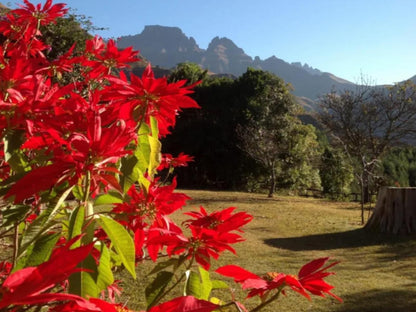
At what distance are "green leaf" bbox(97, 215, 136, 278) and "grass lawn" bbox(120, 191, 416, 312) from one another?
1.70m

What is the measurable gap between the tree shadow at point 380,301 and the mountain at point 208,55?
126 metres

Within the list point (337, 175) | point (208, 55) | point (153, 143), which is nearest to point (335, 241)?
point (153, 143)

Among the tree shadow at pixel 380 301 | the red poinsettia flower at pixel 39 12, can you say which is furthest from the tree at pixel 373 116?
the red poinsettia flower at pixel 39 12

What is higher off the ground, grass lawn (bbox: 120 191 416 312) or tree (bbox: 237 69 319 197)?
tree (bbox: 237 69 319 197)

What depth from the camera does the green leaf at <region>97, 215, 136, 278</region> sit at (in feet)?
1.82

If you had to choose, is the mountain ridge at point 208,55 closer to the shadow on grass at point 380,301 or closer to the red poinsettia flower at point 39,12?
the shadow on grass at point 380,301

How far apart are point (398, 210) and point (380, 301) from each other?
388 cm

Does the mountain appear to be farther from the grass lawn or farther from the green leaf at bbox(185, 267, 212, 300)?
the green leaf at bbox(185, 267, 212, 300)

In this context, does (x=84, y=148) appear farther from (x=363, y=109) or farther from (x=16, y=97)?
(x=363, y=109)

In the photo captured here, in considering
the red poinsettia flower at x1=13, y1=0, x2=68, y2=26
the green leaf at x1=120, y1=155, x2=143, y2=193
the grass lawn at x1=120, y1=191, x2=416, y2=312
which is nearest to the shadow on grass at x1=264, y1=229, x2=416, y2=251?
the grass lawn at x1=120, y1=191, x2=416, y2=312

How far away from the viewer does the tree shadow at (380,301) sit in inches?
122

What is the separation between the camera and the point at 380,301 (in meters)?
3.30

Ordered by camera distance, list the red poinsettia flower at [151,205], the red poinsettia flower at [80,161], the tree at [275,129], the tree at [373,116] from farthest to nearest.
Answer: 1. the tree at [373,116]
2. the tree at [275,129]
3. the red poinsettia flower at [151,205]
4. the red poinsettia flower at [80,161]

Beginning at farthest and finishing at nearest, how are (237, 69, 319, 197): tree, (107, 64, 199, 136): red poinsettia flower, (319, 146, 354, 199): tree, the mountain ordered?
the mountain
(319, 146, 354, 199): tree
(237, 69, 319, 197): tree
(107, 64, 199, 136): red poinsettia flower
